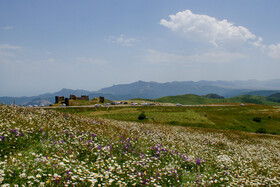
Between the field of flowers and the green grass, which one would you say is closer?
the field of flowers

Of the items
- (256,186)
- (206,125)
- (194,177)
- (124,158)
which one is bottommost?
(206,125)

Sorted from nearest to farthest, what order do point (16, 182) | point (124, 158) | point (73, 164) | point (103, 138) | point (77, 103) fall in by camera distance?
point (16, 182), point (73, 164), point (124, 158), point (103, 138), point (77, 103)

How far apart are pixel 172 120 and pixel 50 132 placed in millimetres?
46146

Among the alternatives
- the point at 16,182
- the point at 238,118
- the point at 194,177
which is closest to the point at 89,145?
the point at 16,182

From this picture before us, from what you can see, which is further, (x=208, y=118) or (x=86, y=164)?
(x=208, y=118)

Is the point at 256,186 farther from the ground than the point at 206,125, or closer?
farther from the ground

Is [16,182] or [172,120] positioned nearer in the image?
[16,182]

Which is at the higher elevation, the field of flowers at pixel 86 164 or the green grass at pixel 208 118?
the field of flowers at pixel 86 164

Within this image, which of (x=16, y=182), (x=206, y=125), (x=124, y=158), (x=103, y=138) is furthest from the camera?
(x=206, y=125)

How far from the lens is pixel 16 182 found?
5398mm

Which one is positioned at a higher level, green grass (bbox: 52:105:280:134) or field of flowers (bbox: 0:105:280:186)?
field of flowers (bbox: 0:105:280:186)

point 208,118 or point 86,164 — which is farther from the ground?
point 86,164

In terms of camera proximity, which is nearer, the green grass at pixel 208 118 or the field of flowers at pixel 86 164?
the field of flowers at pixel 86 164

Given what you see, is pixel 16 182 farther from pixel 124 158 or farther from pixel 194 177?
pixel 194 177
